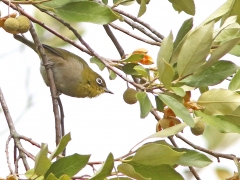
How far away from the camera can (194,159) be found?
7.10ft

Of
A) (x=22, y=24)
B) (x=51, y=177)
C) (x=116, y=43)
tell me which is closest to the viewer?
(x=51, y=177)

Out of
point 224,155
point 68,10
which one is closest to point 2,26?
point 68,10

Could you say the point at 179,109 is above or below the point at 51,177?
above

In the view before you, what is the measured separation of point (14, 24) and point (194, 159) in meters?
1.15

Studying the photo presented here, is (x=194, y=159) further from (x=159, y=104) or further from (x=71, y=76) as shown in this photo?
(x=71, y=76)

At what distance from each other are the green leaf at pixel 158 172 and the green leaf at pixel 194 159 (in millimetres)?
77

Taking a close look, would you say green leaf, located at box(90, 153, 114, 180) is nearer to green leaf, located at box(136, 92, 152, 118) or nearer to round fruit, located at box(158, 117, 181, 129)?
green leaf, located at box(136, 92, 152, 118)

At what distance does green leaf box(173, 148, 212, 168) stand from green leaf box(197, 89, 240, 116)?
20 cm

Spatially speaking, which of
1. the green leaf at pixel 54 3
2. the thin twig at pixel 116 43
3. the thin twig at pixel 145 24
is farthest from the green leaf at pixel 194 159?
the thin twig at pixel 116 43

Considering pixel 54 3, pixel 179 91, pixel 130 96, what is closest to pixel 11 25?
pixel 54 3

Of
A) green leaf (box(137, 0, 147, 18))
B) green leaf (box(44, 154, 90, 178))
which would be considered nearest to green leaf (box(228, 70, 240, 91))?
green leaf (box(137, 0, 147, 18))

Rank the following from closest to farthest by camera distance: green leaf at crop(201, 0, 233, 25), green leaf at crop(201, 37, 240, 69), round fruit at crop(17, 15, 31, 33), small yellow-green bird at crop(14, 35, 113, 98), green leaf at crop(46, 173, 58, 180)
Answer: green leaf at crop(46, 173, 58, 180) < green leaf at crop(201, 37, 240, 69) < green leaf at crop(201, 0, 233, 25) < round fruit at crop(17, 15, 31, 33) < small yellow-green bird at crop(14, 35, 113, 98)

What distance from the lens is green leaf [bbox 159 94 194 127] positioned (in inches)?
77.1

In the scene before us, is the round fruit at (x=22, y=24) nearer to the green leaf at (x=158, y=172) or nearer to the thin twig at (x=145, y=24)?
the thin twig at (x=145, y=24)
